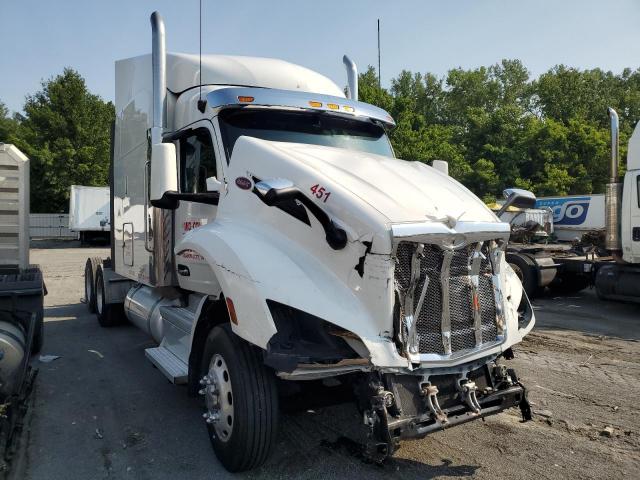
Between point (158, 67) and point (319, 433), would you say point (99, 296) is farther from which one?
point (319, 433)

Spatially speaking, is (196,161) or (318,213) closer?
(318,213)

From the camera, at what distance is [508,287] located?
4016 mm

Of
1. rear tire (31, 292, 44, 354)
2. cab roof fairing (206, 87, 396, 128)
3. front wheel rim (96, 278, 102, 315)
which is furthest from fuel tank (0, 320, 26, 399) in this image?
front wheel rim (96, 278, 102, 315)

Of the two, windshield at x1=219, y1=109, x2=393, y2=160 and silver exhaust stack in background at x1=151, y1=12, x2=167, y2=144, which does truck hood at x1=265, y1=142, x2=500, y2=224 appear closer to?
windshield at x1=219, y1=109, x2=393, y2=160

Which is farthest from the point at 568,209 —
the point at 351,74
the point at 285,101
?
the point at 285,101

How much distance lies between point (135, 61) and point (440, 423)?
5686mm

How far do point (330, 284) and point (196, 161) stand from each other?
2451mm

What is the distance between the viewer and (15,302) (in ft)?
Answer: 17.2

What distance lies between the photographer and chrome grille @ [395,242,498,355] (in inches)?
129

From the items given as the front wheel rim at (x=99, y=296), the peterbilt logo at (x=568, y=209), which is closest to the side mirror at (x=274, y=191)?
the front wheel rim at (x=99, y=296)

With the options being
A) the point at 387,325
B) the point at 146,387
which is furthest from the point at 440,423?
the point at 146,387

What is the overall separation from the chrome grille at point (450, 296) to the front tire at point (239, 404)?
106cm

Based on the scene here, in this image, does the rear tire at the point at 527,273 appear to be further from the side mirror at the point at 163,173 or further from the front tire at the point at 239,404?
the front tire at the point at 239,404

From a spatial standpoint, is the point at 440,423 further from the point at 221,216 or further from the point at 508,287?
the point at 221,216
